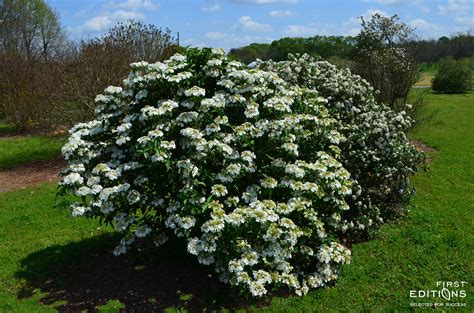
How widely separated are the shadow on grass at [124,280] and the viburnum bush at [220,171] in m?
0.45

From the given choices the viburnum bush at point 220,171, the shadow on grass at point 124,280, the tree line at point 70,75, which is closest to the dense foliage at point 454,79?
the tree line at point 70,75

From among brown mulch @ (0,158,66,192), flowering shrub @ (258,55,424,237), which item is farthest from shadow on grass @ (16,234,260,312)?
brown mulch @ (0,158,66,192)

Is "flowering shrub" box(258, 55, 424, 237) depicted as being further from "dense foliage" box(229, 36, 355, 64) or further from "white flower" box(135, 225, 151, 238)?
"dense foliage" box(229, 36, 355, 64)

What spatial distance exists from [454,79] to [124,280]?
29335 mm

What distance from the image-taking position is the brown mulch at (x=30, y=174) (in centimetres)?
1060

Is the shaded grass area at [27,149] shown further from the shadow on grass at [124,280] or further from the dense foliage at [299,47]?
the dense foliage at [299,47]

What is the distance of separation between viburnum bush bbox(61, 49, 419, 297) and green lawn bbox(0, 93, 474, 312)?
0.44 metres

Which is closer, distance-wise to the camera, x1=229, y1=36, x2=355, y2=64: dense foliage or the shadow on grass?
the shadow on grass

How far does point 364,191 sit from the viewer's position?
7.44m

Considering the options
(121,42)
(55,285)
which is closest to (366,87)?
(55,285)

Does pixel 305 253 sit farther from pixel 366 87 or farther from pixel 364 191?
pixel 366 87

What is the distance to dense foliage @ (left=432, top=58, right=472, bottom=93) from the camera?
3005cm

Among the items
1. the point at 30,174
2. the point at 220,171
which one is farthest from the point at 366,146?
the point at 30,174

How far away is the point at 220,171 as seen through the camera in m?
5.37
